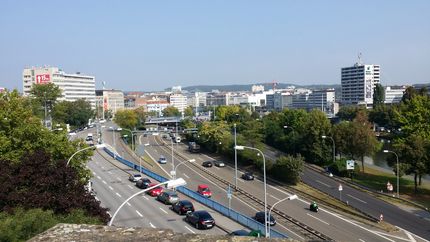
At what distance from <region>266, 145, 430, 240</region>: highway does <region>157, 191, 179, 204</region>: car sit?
17.8m

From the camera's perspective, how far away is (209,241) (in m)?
6.54

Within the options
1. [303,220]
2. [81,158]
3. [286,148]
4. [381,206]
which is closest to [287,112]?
[286,148]

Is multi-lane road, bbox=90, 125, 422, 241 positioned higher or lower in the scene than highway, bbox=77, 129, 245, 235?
lower

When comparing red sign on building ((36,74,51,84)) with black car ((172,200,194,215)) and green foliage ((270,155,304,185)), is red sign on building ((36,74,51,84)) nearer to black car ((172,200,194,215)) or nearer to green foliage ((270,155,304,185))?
green foliage ((270,155,304,185))

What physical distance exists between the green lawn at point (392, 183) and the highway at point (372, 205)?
3.88 meters

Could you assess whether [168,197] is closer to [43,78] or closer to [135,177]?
[135,177]

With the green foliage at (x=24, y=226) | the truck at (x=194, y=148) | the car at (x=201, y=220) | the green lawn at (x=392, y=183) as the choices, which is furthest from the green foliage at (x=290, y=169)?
the green foliage at (x=24, y=226)

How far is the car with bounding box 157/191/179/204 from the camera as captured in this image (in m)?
38.5

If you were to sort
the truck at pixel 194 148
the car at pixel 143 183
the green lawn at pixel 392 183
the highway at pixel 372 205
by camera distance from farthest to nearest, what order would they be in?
the truck at pixel 194 148 < the green lawn at pixel 392 183 < the car at pixel 143 183 < the highway at pixel 372 205

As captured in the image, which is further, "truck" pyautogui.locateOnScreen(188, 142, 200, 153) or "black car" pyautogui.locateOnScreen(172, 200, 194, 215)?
"truck" pyautogui.locateOnScreen(188, 142, 200, 153)

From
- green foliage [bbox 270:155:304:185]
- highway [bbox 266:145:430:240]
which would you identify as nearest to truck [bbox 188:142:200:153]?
highway [bbox 266:145:430:240]

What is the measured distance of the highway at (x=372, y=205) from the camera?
3716cm

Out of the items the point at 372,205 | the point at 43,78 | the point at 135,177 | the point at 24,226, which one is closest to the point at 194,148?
the point at 135,177

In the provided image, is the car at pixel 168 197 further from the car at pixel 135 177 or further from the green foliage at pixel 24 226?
the green foliage at pixel 24 226
